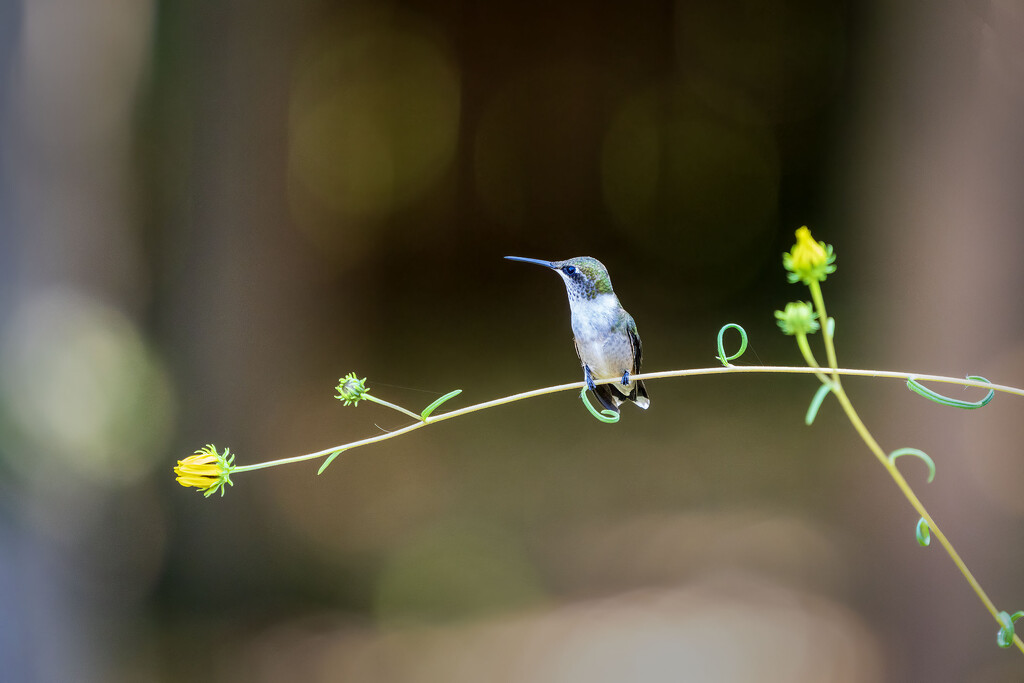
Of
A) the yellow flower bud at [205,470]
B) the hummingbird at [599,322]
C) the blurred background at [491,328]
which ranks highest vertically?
the blurred background at [491,328]

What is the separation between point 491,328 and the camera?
2.92 meters

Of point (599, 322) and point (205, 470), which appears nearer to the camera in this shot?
point (205, 470)

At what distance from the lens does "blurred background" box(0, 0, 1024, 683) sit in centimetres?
184

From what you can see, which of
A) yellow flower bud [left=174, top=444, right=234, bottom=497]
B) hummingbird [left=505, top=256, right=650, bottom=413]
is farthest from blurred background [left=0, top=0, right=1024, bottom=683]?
yellow flower bud [left=174, top=444, right=234, bottom=497]

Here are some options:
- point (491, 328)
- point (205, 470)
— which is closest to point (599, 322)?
point (205, 470)

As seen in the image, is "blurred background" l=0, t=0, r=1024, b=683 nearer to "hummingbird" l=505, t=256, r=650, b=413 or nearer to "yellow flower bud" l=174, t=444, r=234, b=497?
"hummingbird" l=505, t=256, r=650, b=413

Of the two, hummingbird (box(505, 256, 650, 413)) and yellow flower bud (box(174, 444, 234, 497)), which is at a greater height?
hummingbird (box(505, 256, 650, 413))

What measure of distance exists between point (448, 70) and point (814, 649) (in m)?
2.22

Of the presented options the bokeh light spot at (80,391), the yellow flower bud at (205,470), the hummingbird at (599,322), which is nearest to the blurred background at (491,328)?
the bokeh light spot at (80,391)

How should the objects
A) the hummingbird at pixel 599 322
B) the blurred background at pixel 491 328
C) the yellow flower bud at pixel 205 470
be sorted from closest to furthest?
the yellow flower bud at pixel 205 470 < the hummingbird at pixel 599 322 < the blurred background at pixel 491 328

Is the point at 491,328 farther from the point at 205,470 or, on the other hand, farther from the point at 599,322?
the point at 205,470

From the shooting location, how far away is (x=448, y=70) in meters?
2.81

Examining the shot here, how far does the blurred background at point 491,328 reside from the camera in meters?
1.84

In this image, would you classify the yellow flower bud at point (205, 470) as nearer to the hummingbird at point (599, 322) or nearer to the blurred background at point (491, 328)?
the hummingbird at point (599, 322)
